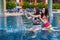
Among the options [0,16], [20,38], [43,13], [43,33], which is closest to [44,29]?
[43,33]

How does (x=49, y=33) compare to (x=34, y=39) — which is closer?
(x=34, y=39)

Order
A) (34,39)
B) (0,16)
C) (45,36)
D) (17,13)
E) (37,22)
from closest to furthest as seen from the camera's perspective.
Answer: (34,39) < (45,36) < (37,22) < (0,16) < (17,13)

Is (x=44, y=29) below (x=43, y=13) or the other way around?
below

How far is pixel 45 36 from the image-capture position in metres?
7.08

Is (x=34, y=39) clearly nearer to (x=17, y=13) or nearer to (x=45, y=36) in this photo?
(x=45, y=36)

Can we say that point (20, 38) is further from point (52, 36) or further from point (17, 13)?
point (17, 13)

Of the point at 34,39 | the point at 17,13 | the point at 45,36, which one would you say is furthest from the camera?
the point at 17,13

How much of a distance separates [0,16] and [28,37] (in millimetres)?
9461

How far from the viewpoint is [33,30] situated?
298 inches

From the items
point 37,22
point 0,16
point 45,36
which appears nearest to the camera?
point 45,36

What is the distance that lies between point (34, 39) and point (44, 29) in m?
1.07

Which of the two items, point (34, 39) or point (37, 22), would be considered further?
point (37, 22)

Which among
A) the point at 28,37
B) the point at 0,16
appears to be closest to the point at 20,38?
the point at 28,37

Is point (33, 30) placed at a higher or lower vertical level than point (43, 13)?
lower
